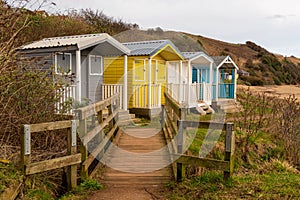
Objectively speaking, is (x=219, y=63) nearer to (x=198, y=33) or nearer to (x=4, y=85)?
(x=4, y=85)

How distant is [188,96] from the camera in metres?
17.0

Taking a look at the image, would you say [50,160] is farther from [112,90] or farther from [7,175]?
[112,90]

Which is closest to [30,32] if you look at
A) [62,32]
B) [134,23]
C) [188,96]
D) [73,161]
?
[62,32]

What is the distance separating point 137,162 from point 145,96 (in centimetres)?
784

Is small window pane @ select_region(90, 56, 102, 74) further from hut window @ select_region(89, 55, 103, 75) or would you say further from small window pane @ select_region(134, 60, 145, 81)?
small window pane @ select_region(134, 60, 145, 81)

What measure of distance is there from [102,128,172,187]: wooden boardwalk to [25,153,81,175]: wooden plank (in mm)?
973

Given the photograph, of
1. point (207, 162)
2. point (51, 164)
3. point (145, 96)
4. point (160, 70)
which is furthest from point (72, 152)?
point (160, 70)

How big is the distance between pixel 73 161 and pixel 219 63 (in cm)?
1778

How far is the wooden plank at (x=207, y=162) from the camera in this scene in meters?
5.34

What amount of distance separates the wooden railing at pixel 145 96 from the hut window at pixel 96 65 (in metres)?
1.81

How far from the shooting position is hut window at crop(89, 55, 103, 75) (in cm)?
1308

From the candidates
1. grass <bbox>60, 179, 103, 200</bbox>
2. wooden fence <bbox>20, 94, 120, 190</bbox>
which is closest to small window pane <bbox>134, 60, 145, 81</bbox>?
wooden fence <bbox>20, 94, 120, 190</bbox>

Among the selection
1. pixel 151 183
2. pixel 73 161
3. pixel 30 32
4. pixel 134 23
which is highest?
pixel 134 23

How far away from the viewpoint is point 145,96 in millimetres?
14922
